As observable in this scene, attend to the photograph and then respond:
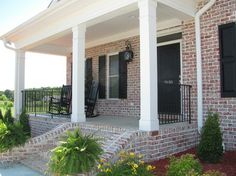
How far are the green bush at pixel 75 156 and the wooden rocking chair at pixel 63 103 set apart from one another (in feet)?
13.8

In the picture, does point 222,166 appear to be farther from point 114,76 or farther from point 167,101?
point 114,76

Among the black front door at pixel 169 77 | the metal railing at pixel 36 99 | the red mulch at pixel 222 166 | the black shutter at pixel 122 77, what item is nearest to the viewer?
the red mulch at pixel 222 166

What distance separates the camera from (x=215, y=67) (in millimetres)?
5551

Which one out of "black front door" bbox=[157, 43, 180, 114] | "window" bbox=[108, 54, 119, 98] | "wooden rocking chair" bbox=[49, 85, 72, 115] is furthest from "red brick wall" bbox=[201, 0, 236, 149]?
"wooden rocking chair" bbox=[49, 85, 72, 115]

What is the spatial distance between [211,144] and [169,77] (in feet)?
9.07

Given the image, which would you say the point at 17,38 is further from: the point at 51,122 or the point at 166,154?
the point at 166,154

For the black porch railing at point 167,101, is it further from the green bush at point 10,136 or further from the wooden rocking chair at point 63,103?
the green bush at point 10,136

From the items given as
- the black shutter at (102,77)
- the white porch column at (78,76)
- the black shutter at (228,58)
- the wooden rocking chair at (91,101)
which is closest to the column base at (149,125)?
the black shutter at (228,58)

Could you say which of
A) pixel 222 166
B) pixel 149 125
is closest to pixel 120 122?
pixel 149 125

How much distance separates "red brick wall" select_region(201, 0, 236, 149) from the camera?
5.33 m

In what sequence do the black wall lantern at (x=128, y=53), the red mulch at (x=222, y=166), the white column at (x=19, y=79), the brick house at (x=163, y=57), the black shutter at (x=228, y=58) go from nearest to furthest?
the red mulch at (x=222, y=166), the brick house at (x=163, y=57), the black shutter at (x=228, y=58), the black wall lantern at (x=128, y=53), the white column at (x=19, y=79)

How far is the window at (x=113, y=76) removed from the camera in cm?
866

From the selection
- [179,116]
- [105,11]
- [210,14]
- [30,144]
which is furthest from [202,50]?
[30,144]

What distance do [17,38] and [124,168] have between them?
7.37 meters
